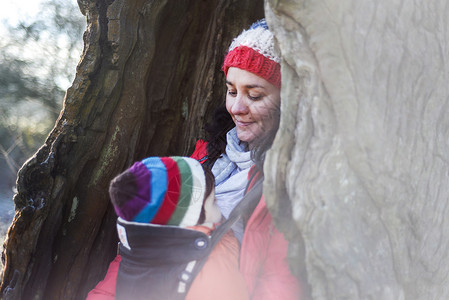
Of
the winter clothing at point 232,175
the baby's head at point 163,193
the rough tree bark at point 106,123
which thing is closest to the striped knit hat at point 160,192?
the baby's head at point 163,193

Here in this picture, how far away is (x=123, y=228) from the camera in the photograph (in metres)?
1.48

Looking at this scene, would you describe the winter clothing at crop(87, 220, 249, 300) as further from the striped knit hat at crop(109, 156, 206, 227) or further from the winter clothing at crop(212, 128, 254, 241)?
the winter clothing at crop(212, 128, 254, 241)

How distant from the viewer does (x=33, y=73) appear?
6086 millimetres

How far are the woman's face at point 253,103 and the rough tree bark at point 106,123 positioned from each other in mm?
707

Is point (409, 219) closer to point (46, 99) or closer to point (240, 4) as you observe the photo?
point (240, 4)

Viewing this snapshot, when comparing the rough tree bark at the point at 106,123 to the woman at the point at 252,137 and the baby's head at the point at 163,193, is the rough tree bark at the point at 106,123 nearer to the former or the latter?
the woman at the point at 252,137

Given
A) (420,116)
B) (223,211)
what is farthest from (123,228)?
(420,116)

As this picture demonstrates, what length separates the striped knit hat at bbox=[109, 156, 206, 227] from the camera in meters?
1.39

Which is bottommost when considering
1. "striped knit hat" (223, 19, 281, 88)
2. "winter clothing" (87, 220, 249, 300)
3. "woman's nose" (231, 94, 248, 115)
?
"winter clothing" (87, 220, 249, 300)

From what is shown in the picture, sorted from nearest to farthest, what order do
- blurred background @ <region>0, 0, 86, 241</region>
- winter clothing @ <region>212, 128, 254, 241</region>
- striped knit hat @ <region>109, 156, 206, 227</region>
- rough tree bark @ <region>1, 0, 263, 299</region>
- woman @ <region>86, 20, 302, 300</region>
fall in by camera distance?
1. striped knit hat @ <region>109, 156, 206, 227</region>
2. woman @ <region>86, 20, 302, 300</region>
3. winter clothing @ <region>212, 128, 254, 241</region>
4. rough tree bark @ <region>1, 0, 263, 299</region>
5. blurred background @ <region>0, 0, 86, 241</region>

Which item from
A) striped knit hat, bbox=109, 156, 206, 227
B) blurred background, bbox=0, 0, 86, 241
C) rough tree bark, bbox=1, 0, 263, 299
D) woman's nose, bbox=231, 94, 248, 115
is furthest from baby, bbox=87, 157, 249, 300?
blurred background, bbox=0, 0, 86, 241

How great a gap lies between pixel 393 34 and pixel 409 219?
629mm

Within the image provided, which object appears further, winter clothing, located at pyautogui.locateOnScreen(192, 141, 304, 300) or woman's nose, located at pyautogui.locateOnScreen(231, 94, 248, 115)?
woman's nose, located at pyautogui.locateOnScreen(231, 94, 248, 115)

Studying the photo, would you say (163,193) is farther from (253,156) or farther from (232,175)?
(232,175)
